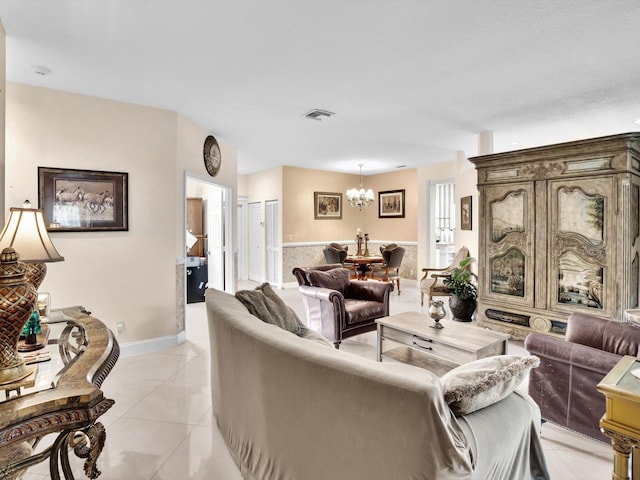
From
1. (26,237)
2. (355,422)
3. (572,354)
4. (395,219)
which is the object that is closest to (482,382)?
(355,422)

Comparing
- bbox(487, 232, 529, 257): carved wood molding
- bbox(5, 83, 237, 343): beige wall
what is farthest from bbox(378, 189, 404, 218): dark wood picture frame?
bbox(5, 83, 237, 343): beige wall

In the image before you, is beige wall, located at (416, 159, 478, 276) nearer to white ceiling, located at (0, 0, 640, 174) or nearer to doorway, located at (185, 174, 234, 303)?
white ceiling, located at (0, 0, 640, 174)

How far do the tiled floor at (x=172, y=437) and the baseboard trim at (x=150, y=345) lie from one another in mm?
164

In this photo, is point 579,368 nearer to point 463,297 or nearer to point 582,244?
point 582,244

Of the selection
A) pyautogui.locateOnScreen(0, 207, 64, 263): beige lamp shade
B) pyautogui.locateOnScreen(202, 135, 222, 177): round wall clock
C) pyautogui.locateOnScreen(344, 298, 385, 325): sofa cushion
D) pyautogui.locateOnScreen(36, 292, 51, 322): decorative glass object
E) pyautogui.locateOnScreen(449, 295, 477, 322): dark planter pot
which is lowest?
pyautogui.locateOnScreen(449, 295, 477, 322): dark planter pot

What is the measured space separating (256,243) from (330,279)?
4462mm

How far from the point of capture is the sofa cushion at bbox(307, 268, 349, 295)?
407cm

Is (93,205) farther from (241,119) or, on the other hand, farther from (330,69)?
(330,69)

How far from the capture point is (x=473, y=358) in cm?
251

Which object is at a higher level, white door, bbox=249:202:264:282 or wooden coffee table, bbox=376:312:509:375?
white door, bbox=249:202:264:282

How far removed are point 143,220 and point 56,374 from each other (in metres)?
2.56

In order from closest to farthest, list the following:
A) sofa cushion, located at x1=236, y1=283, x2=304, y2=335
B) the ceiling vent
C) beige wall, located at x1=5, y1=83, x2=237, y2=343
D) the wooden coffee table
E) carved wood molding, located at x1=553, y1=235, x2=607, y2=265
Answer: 1. sofa cushion, located at x1=236, y1=283, x2=304, y2=335
2. the wooden coffee table
3. beige wall, located at x1=5, y1=83, x2=237, y2=343
4. carved wood molding, located at x1=553, y1=235, x2=607, y2=265
5. the ceiling vent

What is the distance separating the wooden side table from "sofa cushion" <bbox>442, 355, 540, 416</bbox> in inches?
11.8

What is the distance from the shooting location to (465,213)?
19.4 ft
